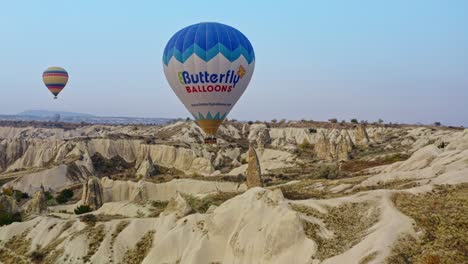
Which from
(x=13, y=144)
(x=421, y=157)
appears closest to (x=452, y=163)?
(x=421, y=157)

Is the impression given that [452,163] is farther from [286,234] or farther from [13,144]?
[13,144]

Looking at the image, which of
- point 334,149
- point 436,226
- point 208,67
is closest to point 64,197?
point 208,67

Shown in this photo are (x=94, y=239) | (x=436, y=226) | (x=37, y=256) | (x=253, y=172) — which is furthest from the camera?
(x=253, y=172)

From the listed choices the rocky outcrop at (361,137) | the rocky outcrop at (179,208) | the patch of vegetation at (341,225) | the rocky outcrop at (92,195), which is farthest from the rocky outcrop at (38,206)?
the rocky outcrop at (361,137)

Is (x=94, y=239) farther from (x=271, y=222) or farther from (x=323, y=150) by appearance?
(x=323, y=150)

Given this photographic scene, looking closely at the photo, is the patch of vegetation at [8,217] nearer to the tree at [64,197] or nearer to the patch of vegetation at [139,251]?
the patch of vegetation at [139,251]

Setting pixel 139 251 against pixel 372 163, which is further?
pixel 372 163

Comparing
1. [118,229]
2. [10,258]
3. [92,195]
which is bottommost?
[10,258]
